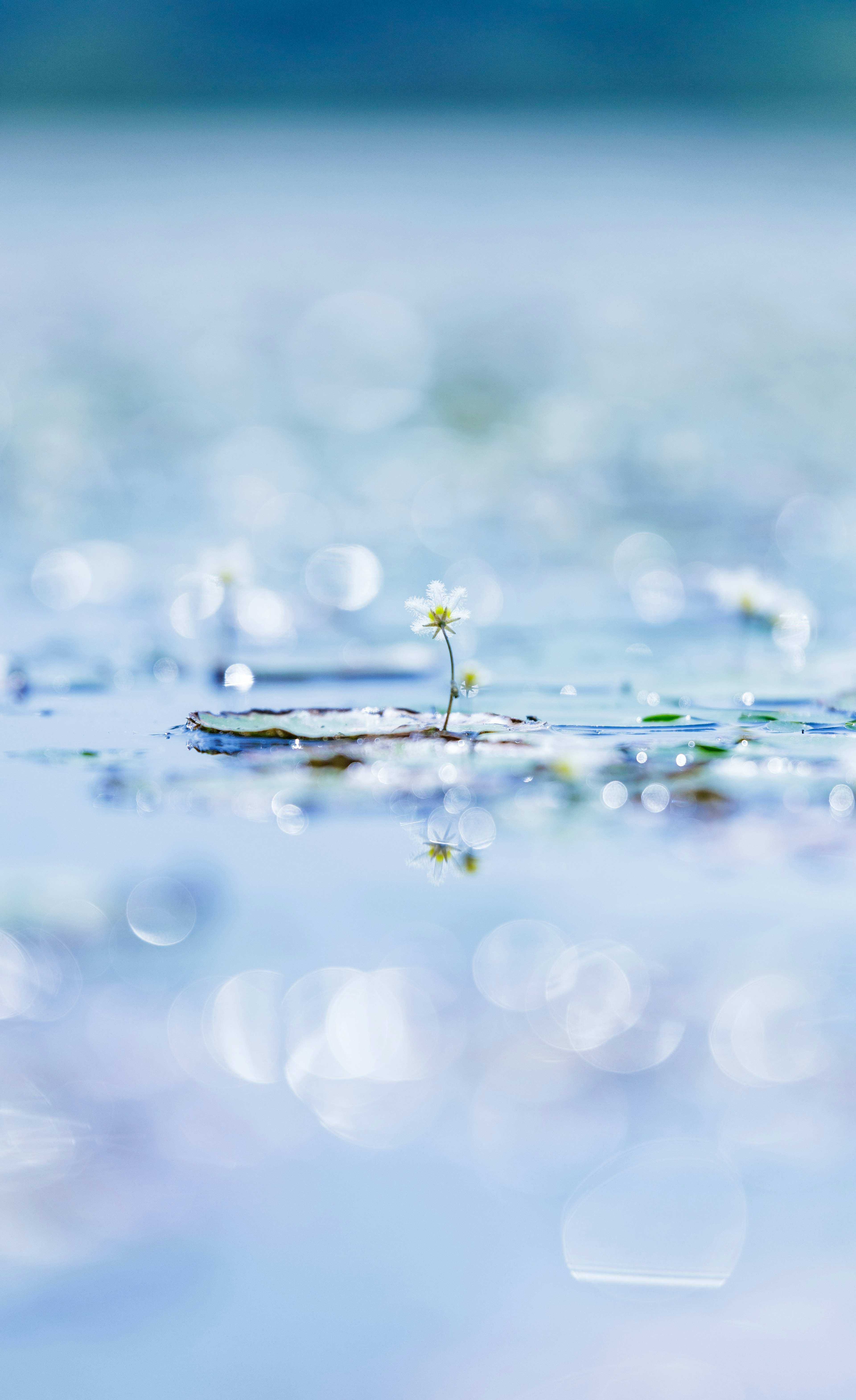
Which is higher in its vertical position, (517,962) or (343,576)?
(343,576)

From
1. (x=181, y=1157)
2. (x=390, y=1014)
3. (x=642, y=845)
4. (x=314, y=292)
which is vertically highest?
(x=314, y=292)

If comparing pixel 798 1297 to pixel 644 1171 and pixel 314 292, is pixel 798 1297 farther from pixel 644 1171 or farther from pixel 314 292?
pixel 314 292

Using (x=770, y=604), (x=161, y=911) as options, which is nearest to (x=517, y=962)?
(x=161, y=911)

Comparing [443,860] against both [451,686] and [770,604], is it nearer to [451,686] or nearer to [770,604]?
[451,686]

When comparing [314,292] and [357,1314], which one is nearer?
[357,1314]

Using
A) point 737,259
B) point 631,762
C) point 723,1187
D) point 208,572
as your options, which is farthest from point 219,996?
point 737,259
